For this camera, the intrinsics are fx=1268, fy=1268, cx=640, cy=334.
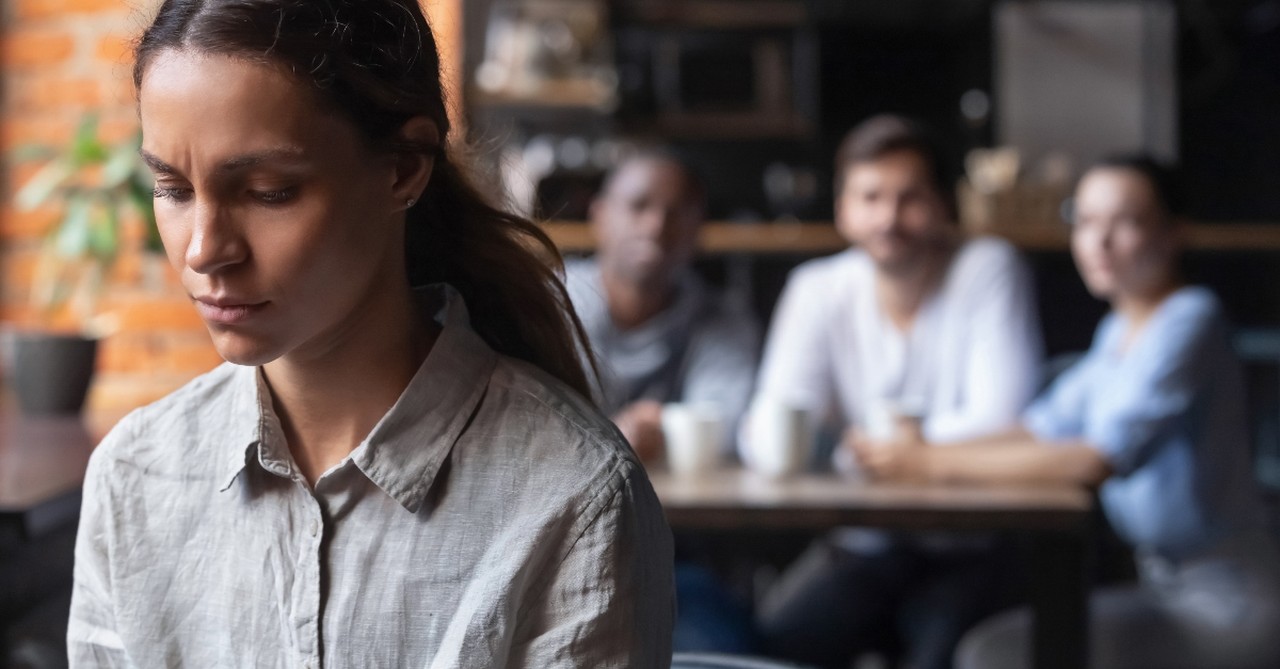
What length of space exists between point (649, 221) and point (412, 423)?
164 centimetres

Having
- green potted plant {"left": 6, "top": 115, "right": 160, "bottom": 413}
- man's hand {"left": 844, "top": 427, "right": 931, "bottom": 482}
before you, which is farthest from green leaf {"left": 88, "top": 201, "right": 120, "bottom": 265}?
man's hand {"left": 844, "top": 427, "right": 931, "bottom": 482}

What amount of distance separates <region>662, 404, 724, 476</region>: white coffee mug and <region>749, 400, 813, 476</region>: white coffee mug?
0.06 meters

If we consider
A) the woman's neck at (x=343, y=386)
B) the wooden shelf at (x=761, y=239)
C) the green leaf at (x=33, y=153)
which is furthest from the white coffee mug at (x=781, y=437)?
the wooden shelf at (x=761, y=239)

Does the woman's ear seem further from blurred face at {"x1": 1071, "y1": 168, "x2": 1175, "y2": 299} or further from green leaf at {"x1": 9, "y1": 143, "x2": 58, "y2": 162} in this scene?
green leaf at {"x1": 9, "y1": 143, "x2": 58, "y2": 162}

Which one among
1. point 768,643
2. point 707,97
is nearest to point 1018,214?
point 707,97

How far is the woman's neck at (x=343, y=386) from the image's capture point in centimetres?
82

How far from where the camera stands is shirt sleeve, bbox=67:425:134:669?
0.85 meters

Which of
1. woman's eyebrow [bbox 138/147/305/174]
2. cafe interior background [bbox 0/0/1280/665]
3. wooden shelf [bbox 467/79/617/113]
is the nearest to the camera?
woman's eyebrow [bbox 138/147/305/174]

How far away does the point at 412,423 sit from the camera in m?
0.82

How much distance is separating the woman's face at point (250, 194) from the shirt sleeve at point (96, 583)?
20 centimetres

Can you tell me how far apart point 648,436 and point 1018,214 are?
2.55 m

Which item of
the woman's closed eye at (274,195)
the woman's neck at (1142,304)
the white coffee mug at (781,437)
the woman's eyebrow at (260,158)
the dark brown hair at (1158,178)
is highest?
the woman's eyebrow at (260,158)

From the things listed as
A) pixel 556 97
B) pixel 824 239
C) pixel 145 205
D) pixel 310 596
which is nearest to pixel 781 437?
pixel 310 596

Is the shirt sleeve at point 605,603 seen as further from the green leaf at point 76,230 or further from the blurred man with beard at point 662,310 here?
the green leaf at point 76,230
